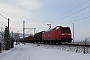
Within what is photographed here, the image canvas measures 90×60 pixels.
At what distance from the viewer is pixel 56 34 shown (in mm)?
35750

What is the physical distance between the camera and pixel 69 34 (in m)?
34.3

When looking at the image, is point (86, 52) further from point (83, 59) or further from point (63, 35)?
point (63, 35)

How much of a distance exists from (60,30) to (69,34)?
190cm

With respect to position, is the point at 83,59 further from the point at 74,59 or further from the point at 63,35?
the point at 63,35

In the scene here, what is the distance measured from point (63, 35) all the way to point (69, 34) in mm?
1393

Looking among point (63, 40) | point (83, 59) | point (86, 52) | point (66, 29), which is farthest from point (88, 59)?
point (66, 29)

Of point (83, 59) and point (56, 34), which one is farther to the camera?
point (56, 34)

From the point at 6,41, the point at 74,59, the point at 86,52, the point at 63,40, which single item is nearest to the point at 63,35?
the point at 63,40

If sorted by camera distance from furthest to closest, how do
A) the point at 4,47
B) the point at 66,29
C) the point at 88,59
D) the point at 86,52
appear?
1. the point at 66,29
2. the point at 4,47
3. the point at 86,52
4. the point at 88,59

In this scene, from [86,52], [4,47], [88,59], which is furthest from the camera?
[4,47]

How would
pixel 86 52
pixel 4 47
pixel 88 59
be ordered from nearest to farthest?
1. pixel 88 59
2. pixel 86 52
3. pixel 4 47

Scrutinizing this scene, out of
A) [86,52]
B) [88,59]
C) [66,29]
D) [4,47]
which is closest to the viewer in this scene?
[88,59]

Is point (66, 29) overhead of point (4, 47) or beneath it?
overhead

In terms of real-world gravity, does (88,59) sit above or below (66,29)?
below
